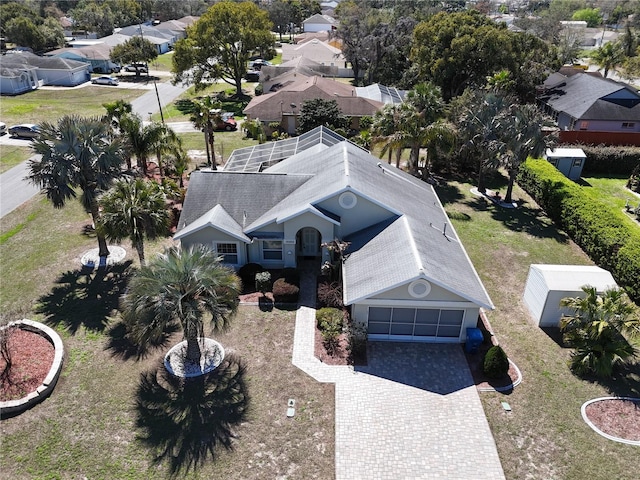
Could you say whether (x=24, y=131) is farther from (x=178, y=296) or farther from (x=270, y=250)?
(x=178, y=296)

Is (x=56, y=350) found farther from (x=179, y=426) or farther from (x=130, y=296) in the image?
(x=179, y=426)

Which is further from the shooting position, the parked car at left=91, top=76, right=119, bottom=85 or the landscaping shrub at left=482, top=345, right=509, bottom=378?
the parked car at left=91, top=76, right=119, bottom=85

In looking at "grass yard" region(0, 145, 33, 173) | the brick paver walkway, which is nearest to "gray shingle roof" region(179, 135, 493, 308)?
the brick paver walkway

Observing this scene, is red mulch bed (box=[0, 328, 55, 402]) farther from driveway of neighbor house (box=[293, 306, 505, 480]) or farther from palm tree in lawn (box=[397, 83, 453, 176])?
palm tree in lawn (box=[397, 83, 453, 176])

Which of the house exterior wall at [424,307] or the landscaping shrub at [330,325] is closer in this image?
the house exterior wall at [424,307]

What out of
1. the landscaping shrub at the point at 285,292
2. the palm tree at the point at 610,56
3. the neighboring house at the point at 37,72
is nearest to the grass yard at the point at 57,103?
the neighboring house at the point at 37,72

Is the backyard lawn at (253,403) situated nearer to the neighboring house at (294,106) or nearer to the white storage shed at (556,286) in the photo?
the white storage shed at (556,286)

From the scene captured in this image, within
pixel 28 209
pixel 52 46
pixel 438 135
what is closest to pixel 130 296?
pixel 28 209
